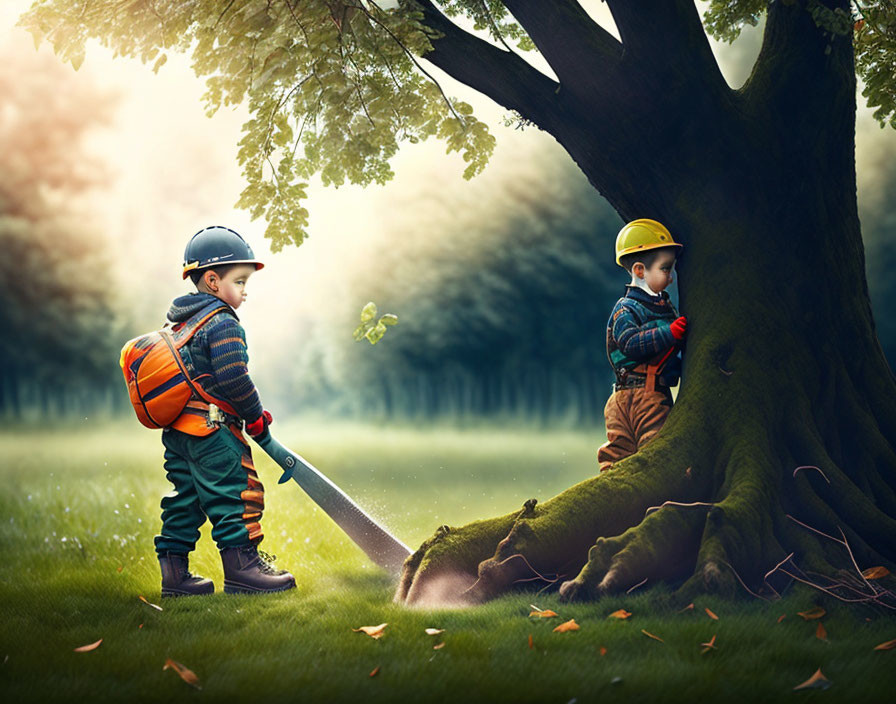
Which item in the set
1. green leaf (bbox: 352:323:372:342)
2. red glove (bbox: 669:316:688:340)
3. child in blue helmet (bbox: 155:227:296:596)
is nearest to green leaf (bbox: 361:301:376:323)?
green leaf (bbox: 352:323:372:342)

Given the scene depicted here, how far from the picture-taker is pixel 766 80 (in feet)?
19.4

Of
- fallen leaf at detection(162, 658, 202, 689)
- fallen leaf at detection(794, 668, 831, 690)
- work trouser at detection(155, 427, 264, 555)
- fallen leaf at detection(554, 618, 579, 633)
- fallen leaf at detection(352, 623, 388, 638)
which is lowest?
fallen leaf at detection(794, 668, 831, 690)

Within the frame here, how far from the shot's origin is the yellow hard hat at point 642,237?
5508mm

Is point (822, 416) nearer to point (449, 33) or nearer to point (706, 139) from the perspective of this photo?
point (706, 139)

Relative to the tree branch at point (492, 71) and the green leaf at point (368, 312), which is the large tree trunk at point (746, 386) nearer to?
the tree branch at point (492, 71)

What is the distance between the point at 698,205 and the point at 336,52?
8.70ft

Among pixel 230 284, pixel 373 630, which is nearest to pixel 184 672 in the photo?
pixel 373 630

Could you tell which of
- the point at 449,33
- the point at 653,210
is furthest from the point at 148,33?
the point at 653,210

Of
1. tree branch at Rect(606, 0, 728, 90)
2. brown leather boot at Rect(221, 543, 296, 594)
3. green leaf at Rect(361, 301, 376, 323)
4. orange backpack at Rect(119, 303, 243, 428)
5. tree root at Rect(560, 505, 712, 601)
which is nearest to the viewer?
tree root at Rect(560, 505, 712, 601)

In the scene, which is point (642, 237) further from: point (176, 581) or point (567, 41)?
point (176, 581)

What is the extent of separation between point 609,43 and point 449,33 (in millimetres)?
1090

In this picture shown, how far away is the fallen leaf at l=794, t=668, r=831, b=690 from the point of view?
136 inches

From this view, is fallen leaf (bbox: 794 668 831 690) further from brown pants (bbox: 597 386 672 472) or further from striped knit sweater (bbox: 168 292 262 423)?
striped knit sweater (bbox: 168 292 262 423)

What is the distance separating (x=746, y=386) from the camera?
5.24m
